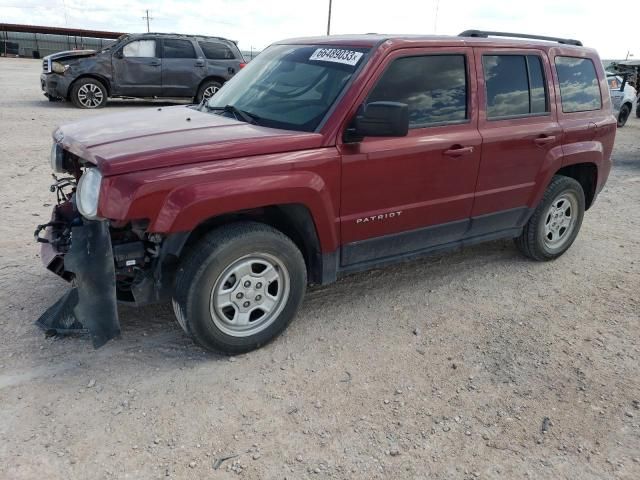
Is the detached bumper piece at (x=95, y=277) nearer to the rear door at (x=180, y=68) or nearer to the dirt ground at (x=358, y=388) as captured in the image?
the dirt ground at (x=358, y=388)

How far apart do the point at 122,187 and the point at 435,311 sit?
236cm

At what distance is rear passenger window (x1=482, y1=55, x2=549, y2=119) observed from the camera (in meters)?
4.14

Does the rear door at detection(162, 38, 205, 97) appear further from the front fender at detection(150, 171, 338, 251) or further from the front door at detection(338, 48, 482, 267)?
the front fender at detection(150, 171, 338, 251)

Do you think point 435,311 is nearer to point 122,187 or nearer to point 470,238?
point 470,238

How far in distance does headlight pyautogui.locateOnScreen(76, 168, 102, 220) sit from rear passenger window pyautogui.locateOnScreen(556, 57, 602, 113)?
3694mm

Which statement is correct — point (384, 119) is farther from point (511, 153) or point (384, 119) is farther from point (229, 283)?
point (511, 153)

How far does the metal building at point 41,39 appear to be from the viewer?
35531 mm

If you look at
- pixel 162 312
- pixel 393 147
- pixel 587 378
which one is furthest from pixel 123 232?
pixel 587 378

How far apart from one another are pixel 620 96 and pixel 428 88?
44.3 ft

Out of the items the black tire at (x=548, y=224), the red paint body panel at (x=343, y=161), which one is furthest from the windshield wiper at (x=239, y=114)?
the black tire at (x=548, y=224)

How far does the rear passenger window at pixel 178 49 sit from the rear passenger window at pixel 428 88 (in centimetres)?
1131

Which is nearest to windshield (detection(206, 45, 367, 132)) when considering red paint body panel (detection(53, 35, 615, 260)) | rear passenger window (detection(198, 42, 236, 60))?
red paint body panel (detection(53, 35, 615, 260))

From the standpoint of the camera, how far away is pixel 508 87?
4262 mm

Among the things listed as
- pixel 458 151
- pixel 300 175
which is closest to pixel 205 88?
pixel 458 151
